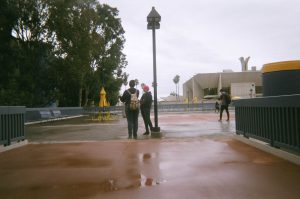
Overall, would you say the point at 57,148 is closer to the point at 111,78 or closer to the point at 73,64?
the point at 73,64

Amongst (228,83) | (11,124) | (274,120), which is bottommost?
(11,124)

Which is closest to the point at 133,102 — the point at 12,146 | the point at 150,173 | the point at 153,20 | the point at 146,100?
the point at 146,100

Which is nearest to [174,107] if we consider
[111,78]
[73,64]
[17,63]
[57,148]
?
[111,78]

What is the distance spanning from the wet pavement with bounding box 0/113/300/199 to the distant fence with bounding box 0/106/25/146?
0.44 metres

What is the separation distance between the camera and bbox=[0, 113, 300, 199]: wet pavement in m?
4.53

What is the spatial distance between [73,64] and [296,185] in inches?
1077

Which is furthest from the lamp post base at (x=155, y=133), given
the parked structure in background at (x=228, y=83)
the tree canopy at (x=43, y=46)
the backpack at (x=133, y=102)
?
the parked structure in background at (x=228, y=83)

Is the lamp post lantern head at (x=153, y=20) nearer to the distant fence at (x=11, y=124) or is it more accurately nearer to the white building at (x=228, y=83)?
the distant fence at (x=11, y=124)

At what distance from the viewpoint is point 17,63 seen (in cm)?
2939

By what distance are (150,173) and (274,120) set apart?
111 inches

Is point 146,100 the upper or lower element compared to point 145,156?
upper

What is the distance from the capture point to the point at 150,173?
567cm

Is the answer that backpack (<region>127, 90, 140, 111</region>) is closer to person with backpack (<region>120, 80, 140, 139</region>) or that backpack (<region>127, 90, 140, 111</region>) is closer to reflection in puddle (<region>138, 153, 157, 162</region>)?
person with backpack (<region>120, 80, 140, 139</region>)

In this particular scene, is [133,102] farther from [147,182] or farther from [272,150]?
[147,182]
